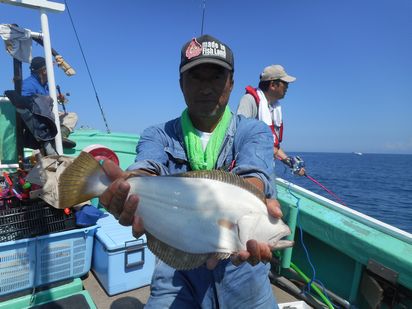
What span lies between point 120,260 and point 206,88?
2466 millimetres

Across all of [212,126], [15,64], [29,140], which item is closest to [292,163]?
[212,126]

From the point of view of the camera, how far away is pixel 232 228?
167cm

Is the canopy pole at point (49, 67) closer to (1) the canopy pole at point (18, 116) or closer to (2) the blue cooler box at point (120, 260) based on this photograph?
(1) the canopy pole at point (18, 116)

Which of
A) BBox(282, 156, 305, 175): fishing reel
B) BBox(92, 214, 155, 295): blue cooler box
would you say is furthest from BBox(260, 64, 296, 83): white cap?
BBox(92, 214, 155, 295): blue cooler box

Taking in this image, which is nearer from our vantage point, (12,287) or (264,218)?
(264,218)

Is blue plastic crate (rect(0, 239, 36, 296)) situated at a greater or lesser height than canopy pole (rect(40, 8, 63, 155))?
lesser

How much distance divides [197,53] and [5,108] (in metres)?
4.03

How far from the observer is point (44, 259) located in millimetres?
3209

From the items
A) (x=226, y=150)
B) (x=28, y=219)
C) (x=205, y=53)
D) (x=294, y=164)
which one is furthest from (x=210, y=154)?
(x=294, y=164)

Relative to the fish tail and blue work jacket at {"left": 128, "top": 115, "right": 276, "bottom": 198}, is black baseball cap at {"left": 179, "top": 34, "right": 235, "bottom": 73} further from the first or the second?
the fish tail

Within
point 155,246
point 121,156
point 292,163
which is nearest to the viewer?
point 155,246

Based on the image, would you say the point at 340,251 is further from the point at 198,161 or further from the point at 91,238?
the point at 91,238

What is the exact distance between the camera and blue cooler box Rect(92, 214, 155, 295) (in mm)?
3375

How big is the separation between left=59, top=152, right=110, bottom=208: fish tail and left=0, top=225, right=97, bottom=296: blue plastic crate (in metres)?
1.93
